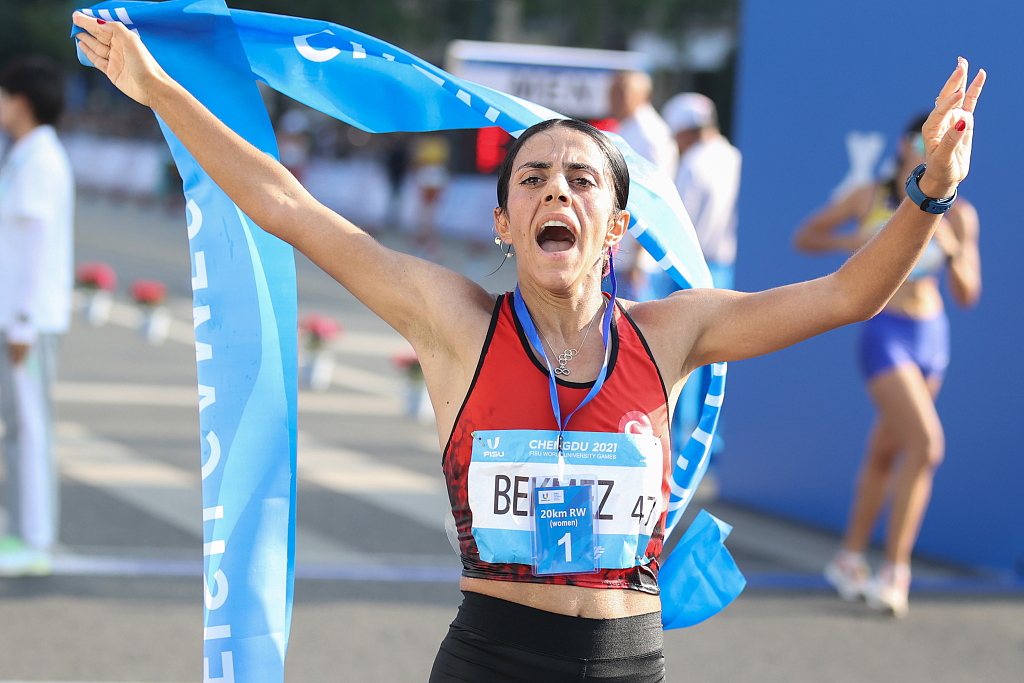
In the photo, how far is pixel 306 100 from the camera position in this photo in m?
3.49

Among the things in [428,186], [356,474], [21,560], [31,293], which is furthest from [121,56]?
A: [428,186]

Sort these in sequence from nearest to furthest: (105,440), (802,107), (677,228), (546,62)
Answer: (677,228) < (802,107) < (105,440) < (546,62)

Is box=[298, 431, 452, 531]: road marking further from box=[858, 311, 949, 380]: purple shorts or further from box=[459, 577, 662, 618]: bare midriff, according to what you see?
box=[459, 577, 662, 618]: bare midriff

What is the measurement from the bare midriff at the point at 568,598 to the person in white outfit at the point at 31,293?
3.75 metres

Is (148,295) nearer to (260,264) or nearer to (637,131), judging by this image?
(637,131)

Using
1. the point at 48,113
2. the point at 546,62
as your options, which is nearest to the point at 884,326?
the point at 48,113

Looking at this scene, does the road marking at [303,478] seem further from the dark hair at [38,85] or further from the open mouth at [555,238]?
the open mouth at [555,238]

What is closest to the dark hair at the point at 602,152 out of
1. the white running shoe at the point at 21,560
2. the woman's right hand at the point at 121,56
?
the woman's right hand at the point at 121,56

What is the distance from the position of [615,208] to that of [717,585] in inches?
38.4

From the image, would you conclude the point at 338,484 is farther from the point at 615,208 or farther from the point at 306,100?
the point at 615,208

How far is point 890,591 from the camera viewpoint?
5.80 metres

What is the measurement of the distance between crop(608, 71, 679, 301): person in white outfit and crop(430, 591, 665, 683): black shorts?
18.5 ft

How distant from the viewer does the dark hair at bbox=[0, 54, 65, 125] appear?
5.79 metres

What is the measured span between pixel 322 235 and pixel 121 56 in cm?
67
